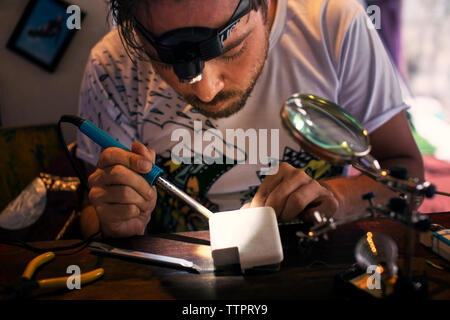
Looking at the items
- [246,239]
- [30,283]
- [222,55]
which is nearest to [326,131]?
[246,239]

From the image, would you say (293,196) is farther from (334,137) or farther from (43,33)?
(43,33)

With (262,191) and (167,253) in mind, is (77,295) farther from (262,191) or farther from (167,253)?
(262,191)

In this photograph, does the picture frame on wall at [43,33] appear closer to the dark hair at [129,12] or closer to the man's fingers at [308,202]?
the dark hair at [129,12]

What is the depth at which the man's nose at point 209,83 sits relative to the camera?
0.77 m

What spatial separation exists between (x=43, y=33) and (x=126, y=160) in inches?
42.7

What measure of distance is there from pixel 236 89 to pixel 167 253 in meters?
0.47

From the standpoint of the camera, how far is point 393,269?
18.0 inches

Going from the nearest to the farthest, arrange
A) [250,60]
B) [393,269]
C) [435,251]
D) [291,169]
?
[393,269] < [435,251] < [291,169] < [250,60]

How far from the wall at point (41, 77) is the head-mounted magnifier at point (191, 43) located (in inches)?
35.3

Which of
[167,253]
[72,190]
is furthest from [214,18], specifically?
[72,190]

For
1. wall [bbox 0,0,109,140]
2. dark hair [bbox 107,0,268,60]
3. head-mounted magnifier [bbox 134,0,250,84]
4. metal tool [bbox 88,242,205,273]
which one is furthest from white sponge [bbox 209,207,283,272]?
wall [bbox 0,0,109,140]

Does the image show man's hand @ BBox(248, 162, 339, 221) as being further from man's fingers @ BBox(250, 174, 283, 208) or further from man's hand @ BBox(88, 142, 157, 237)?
man's hand @ BBox(88, 142, 157, 237)

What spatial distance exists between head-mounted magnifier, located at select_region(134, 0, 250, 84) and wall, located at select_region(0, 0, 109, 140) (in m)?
0.90

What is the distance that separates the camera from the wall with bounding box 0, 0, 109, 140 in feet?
4.67
